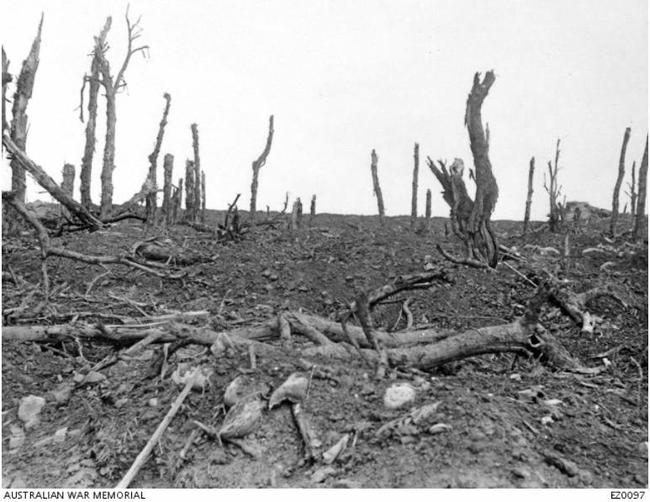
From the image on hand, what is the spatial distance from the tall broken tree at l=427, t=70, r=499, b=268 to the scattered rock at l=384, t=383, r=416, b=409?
676cm

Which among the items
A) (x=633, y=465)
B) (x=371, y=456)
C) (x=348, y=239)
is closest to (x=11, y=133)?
(x=348, y=239)

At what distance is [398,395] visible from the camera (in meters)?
3.06

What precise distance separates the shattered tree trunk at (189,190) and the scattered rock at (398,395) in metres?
18.6

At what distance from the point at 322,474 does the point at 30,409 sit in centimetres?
202

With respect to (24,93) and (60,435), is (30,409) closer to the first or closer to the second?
(60,435)

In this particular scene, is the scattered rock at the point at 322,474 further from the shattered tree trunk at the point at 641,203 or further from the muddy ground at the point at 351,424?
the shattered tree trunk at the point at 641,203

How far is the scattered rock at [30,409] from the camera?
3.42 m

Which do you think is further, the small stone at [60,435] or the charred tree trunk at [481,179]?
the charred tree trunk at [481,179]

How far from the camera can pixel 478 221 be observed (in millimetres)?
9789

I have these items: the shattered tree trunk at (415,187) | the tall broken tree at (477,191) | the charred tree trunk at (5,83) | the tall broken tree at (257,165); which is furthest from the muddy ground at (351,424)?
the shattered tree trunk at (415,187)

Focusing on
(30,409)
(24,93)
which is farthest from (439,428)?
(24,93)

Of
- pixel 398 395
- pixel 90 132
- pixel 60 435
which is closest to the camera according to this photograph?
pixel 398 395
